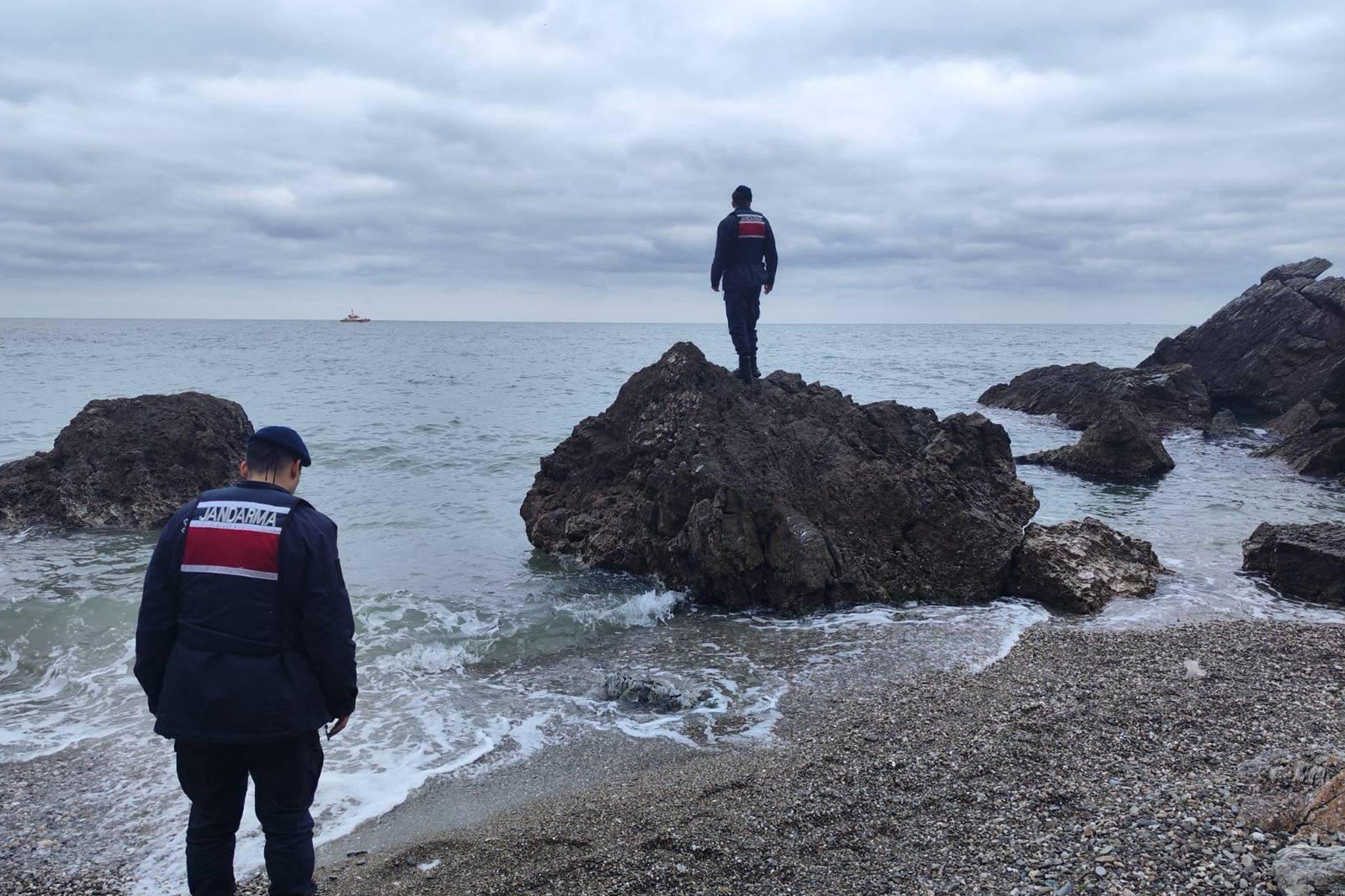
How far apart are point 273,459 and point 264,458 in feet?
0.13

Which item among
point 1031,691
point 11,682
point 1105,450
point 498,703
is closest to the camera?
point 1031,691

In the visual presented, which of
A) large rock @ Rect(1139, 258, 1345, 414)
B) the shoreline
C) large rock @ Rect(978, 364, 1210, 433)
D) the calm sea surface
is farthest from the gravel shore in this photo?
large rock @ Rect(1139, 258, 1345, 414)

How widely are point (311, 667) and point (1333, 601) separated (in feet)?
37.7

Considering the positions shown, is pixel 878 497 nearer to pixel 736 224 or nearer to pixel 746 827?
pixel 736 224

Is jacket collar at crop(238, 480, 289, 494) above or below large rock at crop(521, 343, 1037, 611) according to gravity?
above

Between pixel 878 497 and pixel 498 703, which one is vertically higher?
pixel 878 497

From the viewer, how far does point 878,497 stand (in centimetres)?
1096

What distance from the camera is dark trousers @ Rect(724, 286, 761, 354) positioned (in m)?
11.6

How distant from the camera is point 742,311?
1162cm

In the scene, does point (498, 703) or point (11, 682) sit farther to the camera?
point (11, 682)

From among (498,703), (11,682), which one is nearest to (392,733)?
(498,703)

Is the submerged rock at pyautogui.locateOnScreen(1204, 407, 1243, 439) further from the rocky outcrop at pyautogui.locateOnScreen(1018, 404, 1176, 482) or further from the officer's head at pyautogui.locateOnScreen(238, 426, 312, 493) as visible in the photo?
the officer's head at pyautogui.locateOnScreen(238, 426, 312, 493)

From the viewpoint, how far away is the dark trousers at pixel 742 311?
11.6 metres

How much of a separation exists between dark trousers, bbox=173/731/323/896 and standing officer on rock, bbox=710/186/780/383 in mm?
8131
